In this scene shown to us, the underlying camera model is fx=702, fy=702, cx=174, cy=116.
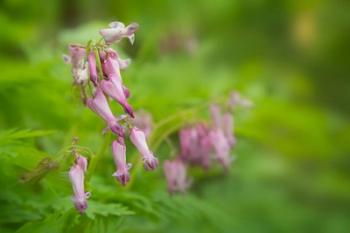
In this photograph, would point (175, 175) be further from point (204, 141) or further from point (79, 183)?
point (79, 183)

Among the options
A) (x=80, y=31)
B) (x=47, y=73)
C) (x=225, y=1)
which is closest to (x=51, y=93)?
(x=47, y=73)

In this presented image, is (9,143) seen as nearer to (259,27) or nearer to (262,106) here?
(262,106)

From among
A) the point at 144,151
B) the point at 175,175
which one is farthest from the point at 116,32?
the point at 175,175

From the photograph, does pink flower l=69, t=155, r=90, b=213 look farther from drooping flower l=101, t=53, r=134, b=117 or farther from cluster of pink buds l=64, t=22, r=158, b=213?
drooping flower l=101, t=53, r=134, b=117

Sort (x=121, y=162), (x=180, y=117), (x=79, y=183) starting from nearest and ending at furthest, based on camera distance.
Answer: (x=79, y=183)
(x=121, y=162)
(x=180, y=117)

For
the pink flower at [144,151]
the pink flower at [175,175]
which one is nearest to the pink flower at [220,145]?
the pink flower at [175,175]

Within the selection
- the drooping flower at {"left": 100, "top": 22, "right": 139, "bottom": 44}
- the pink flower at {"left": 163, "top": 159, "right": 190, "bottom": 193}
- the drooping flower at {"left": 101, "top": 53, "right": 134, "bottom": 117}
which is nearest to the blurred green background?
the pink flower at {"left": 163, "top": 159, "right": 190, "bottom": 193}
